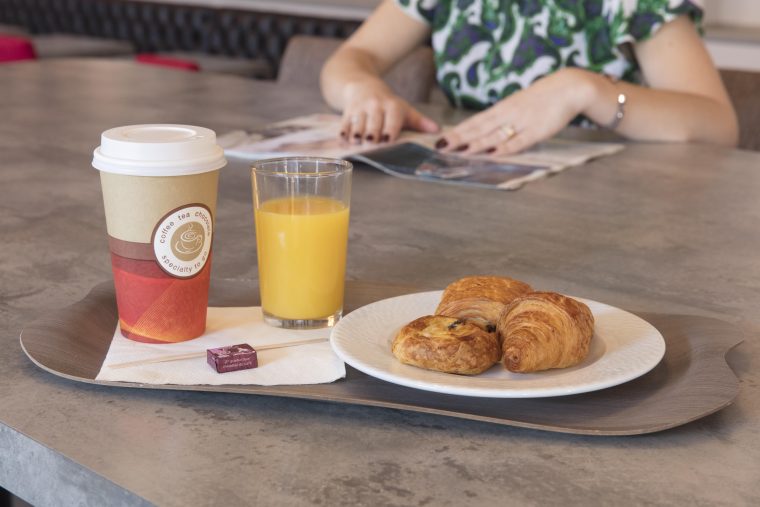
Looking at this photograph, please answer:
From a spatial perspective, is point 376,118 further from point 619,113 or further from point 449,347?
point 449,347

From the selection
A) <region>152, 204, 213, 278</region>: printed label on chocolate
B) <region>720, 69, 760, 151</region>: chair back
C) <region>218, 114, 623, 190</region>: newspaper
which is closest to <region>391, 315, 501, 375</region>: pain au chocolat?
<region>152, 204, 213, 278</region>: printed label on chocolate

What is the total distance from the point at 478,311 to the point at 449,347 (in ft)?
0.19

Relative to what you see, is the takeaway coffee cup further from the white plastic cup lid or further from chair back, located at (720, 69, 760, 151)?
chair back, located at (720, 69, 760, 151)

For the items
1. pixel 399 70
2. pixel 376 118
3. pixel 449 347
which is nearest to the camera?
pixel 449 347

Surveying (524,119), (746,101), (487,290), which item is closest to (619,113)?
(524,119)

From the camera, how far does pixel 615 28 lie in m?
1.62

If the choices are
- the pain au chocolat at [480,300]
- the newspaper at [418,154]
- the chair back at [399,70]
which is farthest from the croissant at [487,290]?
the chair back at [399,70]

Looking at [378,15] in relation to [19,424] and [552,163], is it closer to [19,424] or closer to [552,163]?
[552,163]

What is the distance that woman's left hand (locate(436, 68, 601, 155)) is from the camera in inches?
52.7

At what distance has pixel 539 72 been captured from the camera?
173 cm

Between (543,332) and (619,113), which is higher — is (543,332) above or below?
above

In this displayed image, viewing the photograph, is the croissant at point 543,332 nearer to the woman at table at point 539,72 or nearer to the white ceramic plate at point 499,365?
the white ceramic plate at point 499,365

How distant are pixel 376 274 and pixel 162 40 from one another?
4715 millimetres

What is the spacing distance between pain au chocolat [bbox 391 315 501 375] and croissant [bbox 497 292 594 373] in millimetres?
13
